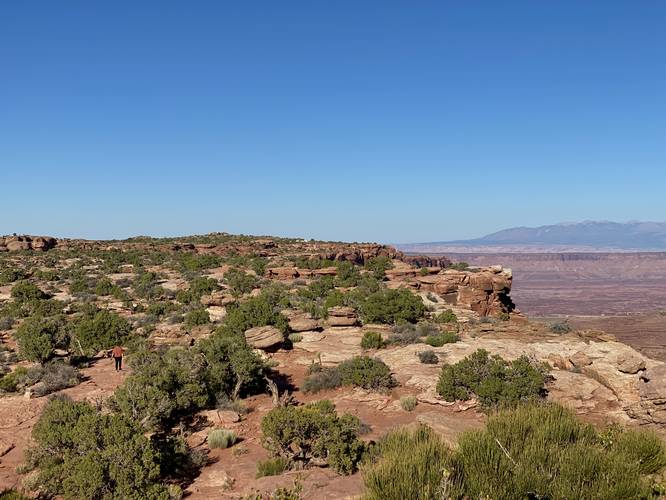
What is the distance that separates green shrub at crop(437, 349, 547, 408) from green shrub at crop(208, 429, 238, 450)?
7742 millimetres

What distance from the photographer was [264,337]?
22578 mm

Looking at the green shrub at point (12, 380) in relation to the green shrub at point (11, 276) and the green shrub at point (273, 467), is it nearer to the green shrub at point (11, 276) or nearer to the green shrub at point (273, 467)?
the green shrub at point (273, 467)

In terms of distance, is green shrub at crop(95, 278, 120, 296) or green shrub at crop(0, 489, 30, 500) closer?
green shrub at crop(0, 489, 30, 500)

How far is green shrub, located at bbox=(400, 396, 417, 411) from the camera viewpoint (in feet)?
52.5

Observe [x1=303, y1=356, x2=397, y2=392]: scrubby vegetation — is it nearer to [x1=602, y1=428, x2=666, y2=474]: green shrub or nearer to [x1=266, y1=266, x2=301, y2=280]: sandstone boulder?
[x1=602, y1=428, x2=666, y2=474]: green shrub

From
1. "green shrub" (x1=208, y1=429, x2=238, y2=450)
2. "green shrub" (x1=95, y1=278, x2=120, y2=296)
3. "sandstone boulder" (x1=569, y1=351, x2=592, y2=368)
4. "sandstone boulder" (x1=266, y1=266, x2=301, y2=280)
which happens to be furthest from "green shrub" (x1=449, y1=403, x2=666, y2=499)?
"sandstone boulder" (x1=266, y1=266, x2=301, y2=280)

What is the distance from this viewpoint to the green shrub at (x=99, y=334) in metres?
22.1

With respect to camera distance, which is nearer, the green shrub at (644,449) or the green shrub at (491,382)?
the green shrub at (644,449)

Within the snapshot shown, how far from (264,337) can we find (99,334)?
8.41 meters

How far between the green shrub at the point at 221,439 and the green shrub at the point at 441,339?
Result: 12356 millimetres

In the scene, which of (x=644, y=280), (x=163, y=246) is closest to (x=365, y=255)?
(x=163, y=246)

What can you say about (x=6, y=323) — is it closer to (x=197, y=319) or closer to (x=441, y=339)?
(x=197, y=319)

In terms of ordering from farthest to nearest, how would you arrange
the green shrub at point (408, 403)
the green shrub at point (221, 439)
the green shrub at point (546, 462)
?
the green shrub at point (408, 403)
the green shrub at point (221, 439)
the green shrub at point (546, 462)

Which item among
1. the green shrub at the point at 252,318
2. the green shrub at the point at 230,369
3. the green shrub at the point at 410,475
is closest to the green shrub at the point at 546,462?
the green shrub at the point at 410,475
